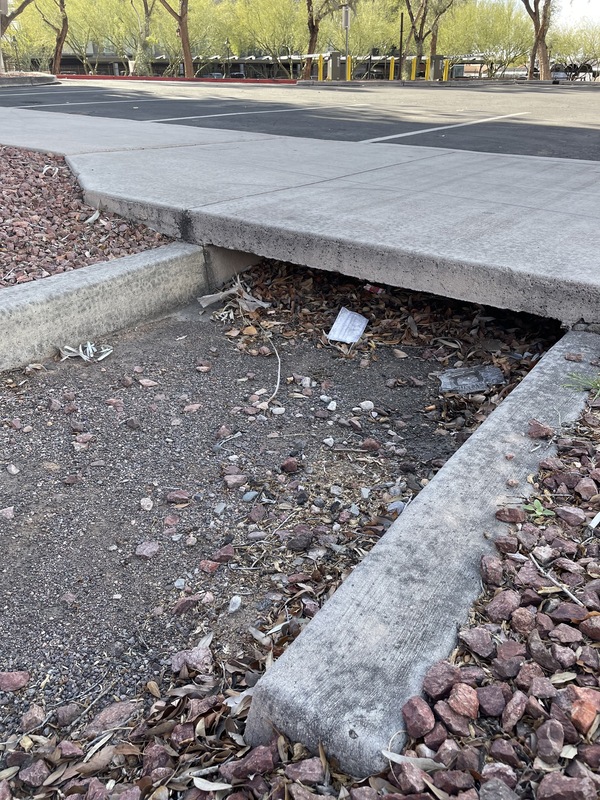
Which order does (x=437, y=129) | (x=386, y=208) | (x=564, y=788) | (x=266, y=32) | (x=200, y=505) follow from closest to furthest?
(x=564, y=788), (x=200, y=505), (x=386, y=208), (x=437, y=129), (x=266, y=32)

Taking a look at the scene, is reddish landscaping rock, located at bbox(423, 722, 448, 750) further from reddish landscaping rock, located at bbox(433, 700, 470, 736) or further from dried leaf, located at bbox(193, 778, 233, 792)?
dried leaf, located at bbox(193, 778, 233, 792)

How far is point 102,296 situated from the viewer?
388 cm

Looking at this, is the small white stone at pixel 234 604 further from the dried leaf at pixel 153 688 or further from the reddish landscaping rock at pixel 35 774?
the reddish landscaping rock at pixel 35 774

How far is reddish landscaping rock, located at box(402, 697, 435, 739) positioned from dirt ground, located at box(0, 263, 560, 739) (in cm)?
62

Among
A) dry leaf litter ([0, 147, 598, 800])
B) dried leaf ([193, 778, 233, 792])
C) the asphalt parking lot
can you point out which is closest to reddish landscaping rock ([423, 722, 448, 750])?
dry leaf litter ([0, 147, 598, 800])

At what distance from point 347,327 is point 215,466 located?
1416 mm

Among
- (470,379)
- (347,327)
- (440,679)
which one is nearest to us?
(440,679)

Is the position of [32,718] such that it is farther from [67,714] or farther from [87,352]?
[87,352]

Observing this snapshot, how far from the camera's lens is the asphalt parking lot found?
8039 millimetres

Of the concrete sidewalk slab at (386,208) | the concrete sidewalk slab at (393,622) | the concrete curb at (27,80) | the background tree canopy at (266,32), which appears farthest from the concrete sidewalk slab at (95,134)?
the background tree canopy at (266,32)

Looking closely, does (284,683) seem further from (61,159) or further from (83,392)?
(61,159)

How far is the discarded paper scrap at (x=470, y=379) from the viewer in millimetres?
3471

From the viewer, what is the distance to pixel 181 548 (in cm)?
252

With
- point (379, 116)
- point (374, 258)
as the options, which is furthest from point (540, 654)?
point (379, 116)
